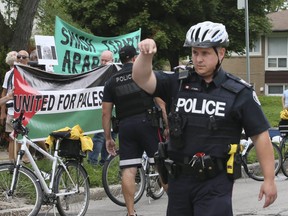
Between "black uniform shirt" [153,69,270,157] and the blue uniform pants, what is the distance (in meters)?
Result: 0.18

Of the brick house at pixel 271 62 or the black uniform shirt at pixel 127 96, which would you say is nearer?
the black uniform shirt at pixel 127 96

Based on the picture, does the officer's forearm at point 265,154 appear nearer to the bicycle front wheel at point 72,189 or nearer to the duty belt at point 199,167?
the duty belt at point 199,167

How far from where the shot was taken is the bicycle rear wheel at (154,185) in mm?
8891

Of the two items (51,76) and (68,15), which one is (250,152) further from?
(68,15)

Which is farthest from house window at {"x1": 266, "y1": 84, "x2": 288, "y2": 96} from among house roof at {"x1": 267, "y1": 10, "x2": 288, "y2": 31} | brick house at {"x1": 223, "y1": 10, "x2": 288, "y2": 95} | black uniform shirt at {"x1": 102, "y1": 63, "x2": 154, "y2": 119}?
black uniform shirt at {"x1": 102, "y1": 63, "x2": 154, "y2": 119}

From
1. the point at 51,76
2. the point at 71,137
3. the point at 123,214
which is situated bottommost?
the point at 123,214

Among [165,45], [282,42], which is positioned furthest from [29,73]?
[282,42]

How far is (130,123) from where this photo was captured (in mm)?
7141

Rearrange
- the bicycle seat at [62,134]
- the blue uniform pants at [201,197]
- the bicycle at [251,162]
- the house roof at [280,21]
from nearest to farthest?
the blue uniform pants at [201,197] → the bicycle seat at [62,134] → the bicycle at [251,162] → the house roof at [280,21]

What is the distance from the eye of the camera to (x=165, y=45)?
30.4 metres

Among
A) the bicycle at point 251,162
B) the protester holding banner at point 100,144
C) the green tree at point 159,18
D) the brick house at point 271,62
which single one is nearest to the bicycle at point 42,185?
the protester holding banner at point 100,144

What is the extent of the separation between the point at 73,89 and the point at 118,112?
2.95 metres

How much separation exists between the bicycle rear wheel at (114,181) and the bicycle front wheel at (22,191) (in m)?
1.48

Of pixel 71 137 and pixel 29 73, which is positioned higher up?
pixel 29 73
